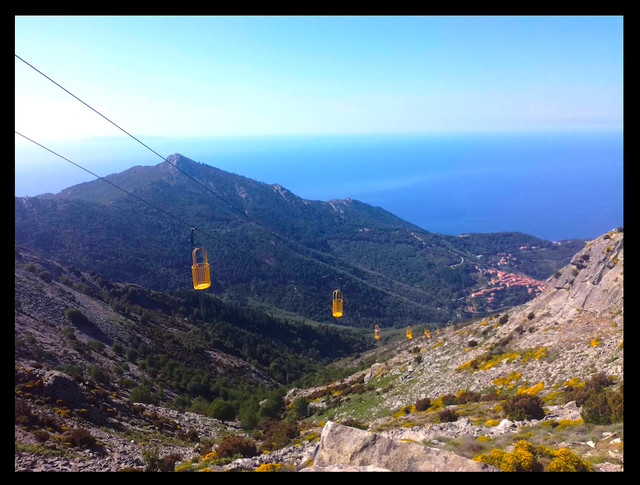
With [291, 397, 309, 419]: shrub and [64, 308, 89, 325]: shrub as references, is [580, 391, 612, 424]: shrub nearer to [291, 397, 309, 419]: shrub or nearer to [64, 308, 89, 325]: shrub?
[291, 397, 309, 419]: shrub

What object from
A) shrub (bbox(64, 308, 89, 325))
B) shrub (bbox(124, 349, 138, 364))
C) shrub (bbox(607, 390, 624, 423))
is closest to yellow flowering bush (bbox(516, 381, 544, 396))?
shrub (bbox(607, 390, 624, 423))

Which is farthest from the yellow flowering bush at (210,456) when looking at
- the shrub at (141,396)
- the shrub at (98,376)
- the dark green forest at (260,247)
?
the dark green forest at (260,247)

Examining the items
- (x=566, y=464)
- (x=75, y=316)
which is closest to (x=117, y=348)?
(x=75, y=316)

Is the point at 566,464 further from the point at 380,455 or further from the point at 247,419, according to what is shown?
the point at 247,419

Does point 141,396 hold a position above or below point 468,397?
below

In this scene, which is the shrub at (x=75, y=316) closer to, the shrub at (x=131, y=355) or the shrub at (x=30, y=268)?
the shrub at (x=131, y=355)
